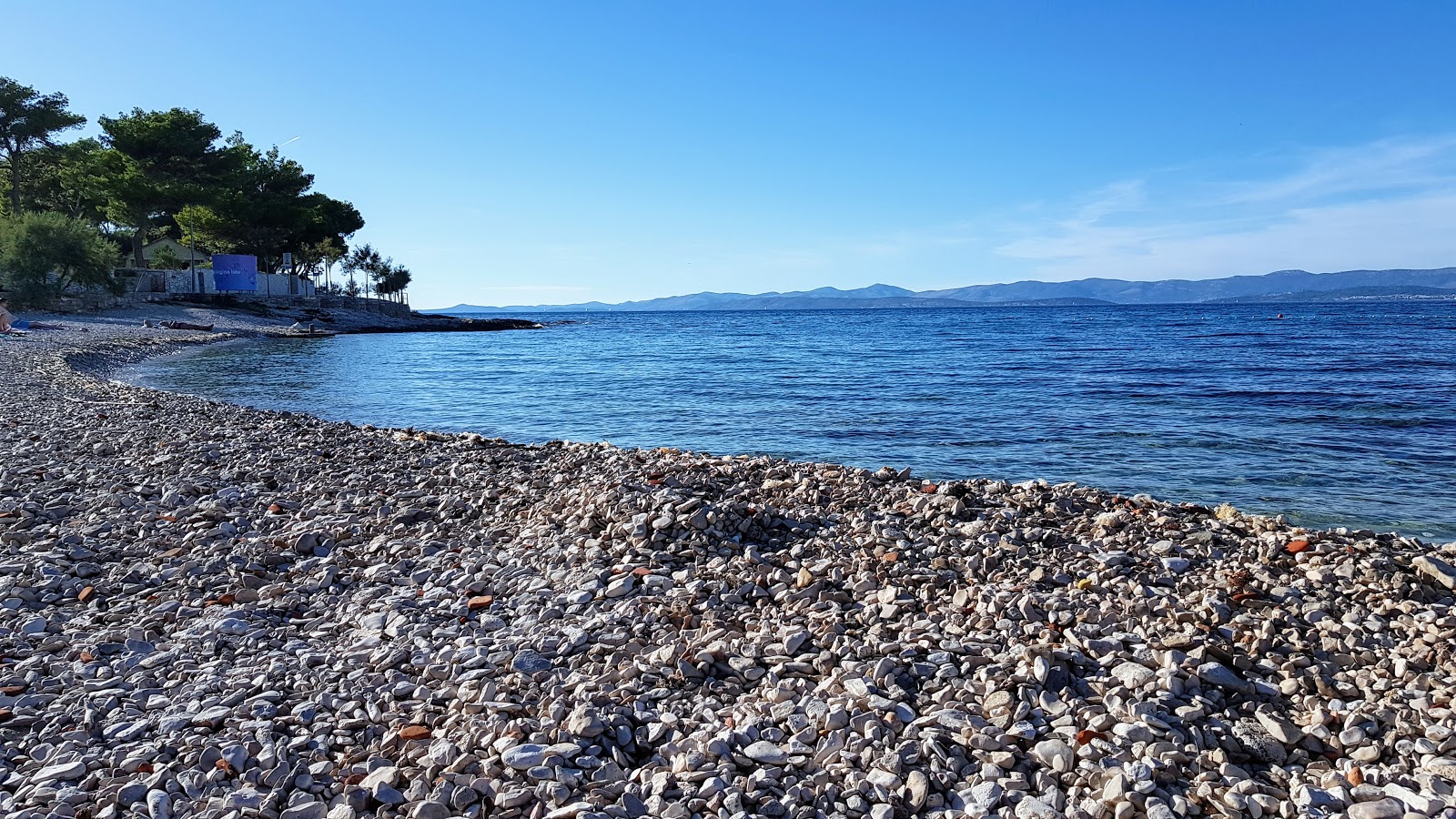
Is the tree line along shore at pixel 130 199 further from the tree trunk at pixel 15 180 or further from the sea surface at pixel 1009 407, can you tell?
the sea surface at pixel 1009 407

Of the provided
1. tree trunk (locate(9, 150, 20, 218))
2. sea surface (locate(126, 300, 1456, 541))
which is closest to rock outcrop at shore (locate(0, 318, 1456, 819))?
sea surface (locate(126, 300, 1456, 541))

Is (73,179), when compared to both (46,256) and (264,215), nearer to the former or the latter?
(264,215)

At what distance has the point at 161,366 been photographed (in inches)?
1151

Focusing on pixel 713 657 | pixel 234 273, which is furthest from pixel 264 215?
Result: pixel 713 657

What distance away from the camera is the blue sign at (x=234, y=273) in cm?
6169

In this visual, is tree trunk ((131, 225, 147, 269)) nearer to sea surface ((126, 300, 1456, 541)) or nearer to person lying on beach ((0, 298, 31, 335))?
person lying on beach ((0, 298, 31, 335))

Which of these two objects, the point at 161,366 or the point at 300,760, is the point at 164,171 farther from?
the point at 300,760

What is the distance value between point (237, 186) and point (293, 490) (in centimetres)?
6708

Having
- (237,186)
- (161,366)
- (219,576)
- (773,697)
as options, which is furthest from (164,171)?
(773,697)

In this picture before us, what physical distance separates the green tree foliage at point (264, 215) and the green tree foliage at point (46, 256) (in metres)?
13.8

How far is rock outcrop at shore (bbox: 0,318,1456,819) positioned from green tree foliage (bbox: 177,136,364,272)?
202ft

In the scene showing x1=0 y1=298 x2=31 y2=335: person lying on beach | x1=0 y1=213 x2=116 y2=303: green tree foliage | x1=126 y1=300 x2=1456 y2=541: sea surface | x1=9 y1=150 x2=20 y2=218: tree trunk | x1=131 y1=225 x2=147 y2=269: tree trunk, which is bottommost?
x1=126 y1=300 x2=1456 y2=541: sea surface

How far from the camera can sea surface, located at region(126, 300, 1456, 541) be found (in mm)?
11797

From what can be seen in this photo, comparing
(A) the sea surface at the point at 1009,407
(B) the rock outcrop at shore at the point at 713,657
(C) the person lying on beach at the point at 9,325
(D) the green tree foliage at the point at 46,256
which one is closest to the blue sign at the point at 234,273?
(D) the green tree foliage at the point at 46,256
